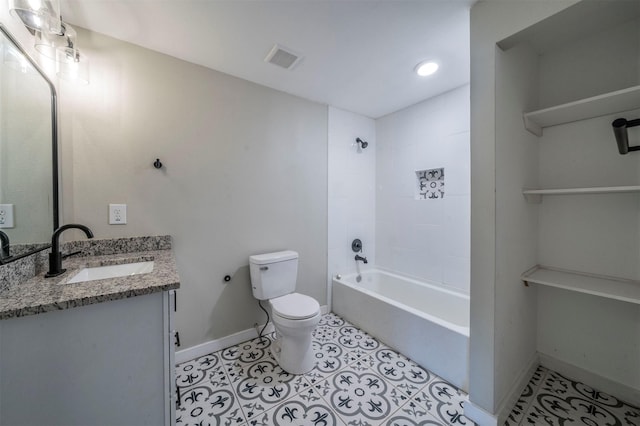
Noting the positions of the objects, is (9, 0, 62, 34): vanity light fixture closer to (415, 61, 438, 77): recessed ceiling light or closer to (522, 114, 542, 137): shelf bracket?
(415, 61, 438, 77): recessed ceiling light

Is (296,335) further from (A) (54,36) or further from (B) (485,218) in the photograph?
(A) (54,36)

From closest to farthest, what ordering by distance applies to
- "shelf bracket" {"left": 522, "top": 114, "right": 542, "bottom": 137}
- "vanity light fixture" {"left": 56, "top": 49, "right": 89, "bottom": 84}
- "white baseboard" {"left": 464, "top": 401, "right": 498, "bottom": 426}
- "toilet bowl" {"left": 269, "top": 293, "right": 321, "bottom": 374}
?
1. "white baseboard" {"left": 464, "top": 401, "right": 498, "bottom": 426}
2. "vanity light fixture" {"left": 56, "top": 49, "right": 89, "bottom": 84}
3. "shelf bracket" {"left": 522, "top": 114, "right": 542, "bottom": 137}
4. "toilet bowl" {"left": 269, "top": 293, "right": 321, "bottom": 374}

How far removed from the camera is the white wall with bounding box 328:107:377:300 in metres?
2.56

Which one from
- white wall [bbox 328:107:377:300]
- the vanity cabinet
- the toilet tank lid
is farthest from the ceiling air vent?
the vanity cabinet

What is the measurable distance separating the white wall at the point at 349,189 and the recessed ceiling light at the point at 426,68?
92 cm

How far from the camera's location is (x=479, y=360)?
1.27m

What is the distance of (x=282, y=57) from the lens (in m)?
1.70

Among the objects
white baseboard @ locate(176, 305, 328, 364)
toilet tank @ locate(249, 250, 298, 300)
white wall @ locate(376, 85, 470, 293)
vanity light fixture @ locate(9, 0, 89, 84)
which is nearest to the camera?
vanity light fixture @ locate(9, 0, 89, 84)

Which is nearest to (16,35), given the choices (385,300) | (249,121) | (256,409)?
(249,121)

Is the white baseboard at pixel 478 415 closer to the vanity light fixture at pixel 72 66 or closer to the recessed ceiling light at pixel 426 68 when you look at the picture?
the recessed ceiling light at pixel 426 68

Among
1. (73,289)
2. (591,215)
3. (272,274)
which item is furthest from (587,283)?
(73,289)

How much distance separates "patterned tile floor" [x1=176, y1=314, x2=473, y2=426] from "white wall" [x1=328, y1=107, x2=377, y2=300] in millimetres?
989

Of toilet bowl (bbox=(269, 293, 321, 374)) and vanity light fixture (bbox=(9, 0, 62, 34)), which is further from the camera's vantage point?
toilet bowl (bbox=(269, 293, 321, 374))

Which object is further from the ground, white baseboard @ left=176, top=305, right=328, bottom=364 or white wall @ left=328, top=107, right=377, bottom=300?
white wall @ left=328, top=107, right=377, bottom=300
